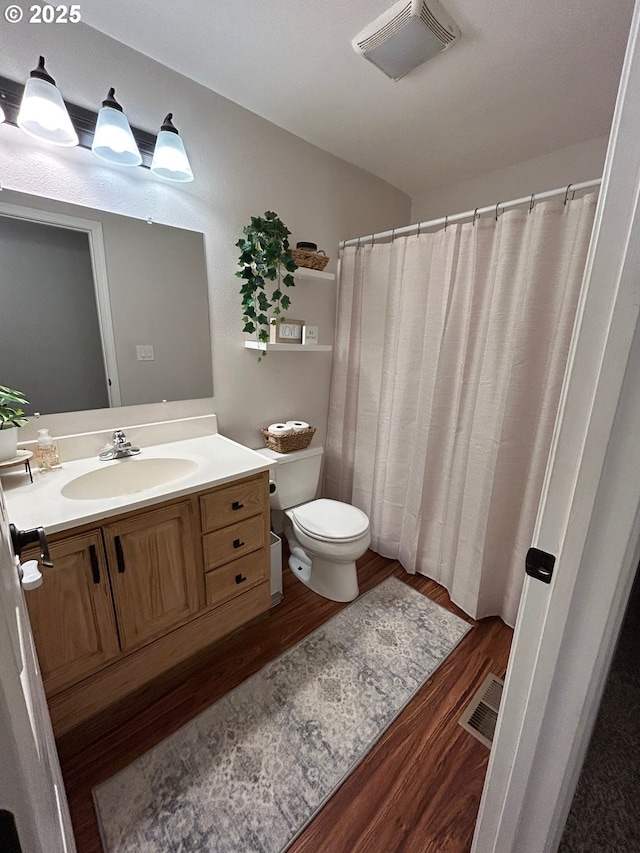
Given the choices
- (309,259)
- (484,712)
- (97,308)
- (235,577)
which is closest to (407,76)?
(309,259)

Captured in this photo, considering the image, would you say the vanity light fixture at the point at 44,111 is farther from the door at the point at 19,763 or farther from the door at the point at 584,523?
the door at the point at 584,523

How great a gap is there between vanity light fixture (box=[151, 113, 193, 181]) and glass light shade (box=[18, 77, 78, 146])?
276 millimetres

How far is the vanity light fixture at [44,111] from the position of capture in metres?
1.11

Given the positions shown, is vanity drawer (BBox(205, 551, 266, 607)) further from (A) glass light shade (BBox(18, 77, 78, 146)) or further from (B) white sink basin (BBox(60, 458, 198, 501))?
(A) glass light shade (BBox(18, 77, 78, 146))

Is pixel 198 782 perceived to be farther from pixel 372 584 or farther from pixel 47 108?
pixel 47 108

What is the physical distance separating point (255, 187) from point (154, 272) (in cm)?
69

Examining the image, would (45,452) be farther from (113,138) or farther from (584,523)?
(584,523)

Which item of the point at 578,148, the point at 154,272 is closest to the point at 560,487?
the point at 154,272

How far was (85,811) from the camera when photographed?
1.03 m

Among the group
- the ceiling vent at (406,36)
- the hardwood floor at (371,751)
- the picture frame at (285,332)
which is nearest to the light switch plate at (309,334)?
the picture frame at (285,332)

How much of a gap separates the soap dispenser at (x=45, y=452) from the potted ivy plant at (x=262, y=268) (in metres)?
0.95

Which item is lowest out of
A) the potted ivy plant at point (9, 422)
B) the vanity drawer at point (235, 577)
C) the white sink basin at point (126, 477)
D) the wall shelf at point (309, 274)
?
the vanity drawer at point (235, 577)

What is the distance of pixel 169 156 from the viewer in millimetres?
1390

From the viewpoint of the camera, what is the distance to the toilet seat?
1.72 m
